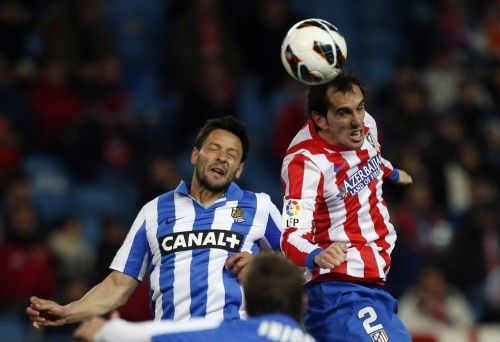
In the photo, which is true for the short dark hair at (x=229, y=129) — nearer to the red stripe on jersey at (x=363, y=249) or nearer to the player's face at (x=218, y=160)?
the player's face at (x=218, y=160)

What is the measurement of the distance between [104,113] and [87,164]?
61 cm

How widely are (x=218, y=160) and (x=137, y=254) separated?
692mm

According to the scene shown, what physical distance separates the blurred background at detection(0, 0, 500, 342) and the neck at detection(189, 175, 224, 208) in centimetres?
357

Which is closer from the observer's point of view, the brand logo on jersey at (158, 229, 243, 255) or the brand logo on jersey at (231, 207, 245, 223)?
the brand logo on jersey at (158, 229, 243, 255)

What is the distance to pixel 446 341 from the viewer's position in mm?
10914

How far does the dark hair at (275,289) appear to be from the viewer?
4.75 metres

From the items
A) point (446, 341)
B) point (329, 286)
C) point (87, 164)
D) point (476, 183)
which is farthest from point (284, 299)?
point (476, 183)

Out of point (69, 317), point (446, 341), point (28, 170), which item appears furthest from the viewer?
point (28, 170)

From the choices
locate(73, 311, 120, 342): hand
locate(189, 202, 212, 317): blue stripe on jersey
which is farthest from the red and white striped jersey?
locate(73, 311, 120, 342): hand

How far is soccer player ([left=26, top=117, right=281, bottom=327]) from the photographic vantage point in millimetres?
6309

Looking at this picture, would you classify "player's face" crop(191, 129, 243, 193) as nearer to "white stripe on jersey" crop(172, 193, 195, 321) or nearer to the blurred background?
"white stripe on jersey" crop(172, 193, 195, 321)

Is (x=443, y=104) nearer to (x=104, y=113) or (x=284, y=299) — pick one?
(x=104, y=113)

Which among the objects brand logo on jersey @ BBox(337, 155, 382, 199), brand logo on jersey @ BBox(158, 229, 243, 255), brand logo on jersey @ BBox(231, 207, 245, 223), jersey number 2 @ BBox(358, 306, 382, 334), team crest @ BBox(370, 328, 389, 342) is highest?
brand logo on jersey @ BBox(337, 155, 382, 199)

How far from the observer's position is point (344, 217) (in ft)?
21.4
